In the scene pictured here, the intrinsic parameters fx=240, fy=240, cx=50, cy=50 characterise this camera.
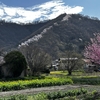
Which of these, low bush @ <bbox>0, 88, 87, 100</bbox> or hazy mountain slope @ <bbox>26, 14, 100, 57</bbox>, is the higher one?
hazy mountain slope @ <bbox>26, 14, 100, 57</bbox>

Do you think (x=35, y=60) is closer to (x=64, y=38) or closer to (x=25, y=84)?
(x=25, y=84)

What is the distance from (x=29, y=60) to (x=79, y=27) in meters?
152

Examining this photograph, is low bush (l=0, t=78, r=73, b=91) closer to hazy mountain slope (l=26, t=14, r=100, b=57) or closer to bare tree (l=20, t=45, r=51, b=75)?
bare tree (l=20, t=45, r=51, b=75)

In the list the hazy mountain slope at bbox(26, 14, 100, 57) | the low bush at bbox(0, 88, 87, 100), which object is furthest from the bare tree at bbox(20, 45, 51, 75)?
the hazy mountain slope at bbox(26, 14, 100, 57)

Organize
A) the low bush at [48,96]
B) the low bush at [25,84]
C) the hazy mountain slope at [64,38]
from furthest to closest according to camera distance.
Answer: the hazy mountain slope at [64,38]
the low bush at [25,84]
the low bush at [48,96]

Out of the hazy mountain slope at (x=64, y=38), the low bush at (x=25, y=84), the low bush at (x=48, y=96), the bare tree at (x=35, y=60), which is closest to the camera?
the low bush at (x=48, y=96)

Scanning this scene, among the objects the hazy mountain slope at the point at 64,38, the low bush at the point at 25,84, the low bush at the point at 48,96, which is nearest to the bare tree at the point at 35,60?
the low bush at the point at 25,84

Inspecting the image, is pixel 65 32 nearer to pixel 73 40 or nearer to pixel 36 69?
pixel 73 40

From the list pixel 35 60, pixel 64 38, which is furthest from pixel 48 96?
pixel 64 38

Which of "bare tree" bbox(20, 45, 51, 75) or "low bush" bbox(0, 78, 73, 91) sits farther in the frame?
"bare tree" bbox(20, 45, 51, 75)

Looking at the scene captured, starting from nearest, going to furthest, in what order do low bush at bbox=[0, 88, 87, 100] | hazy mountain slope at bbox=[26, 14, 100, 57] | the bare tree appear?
low bush at bbox=[0, 88, 87, 100] < the bare tree < hazy mountain slope at bbox=[26, 14, 100, 57]

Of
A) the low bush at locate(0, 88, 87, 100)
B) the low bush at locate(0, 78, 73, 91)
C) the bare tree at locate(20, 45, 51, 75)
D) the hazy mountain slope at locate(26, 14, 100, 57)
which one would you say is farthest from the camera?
the hazy mountain slope at locate(26, 14, 100, 57)

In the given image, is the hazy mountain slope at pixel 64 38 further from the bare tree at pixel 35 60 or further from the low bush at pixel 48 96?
the low bush at pixel 48 96

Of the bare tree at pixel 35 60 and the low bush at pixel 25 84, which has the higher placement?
the bare tree at pixel 35 60
